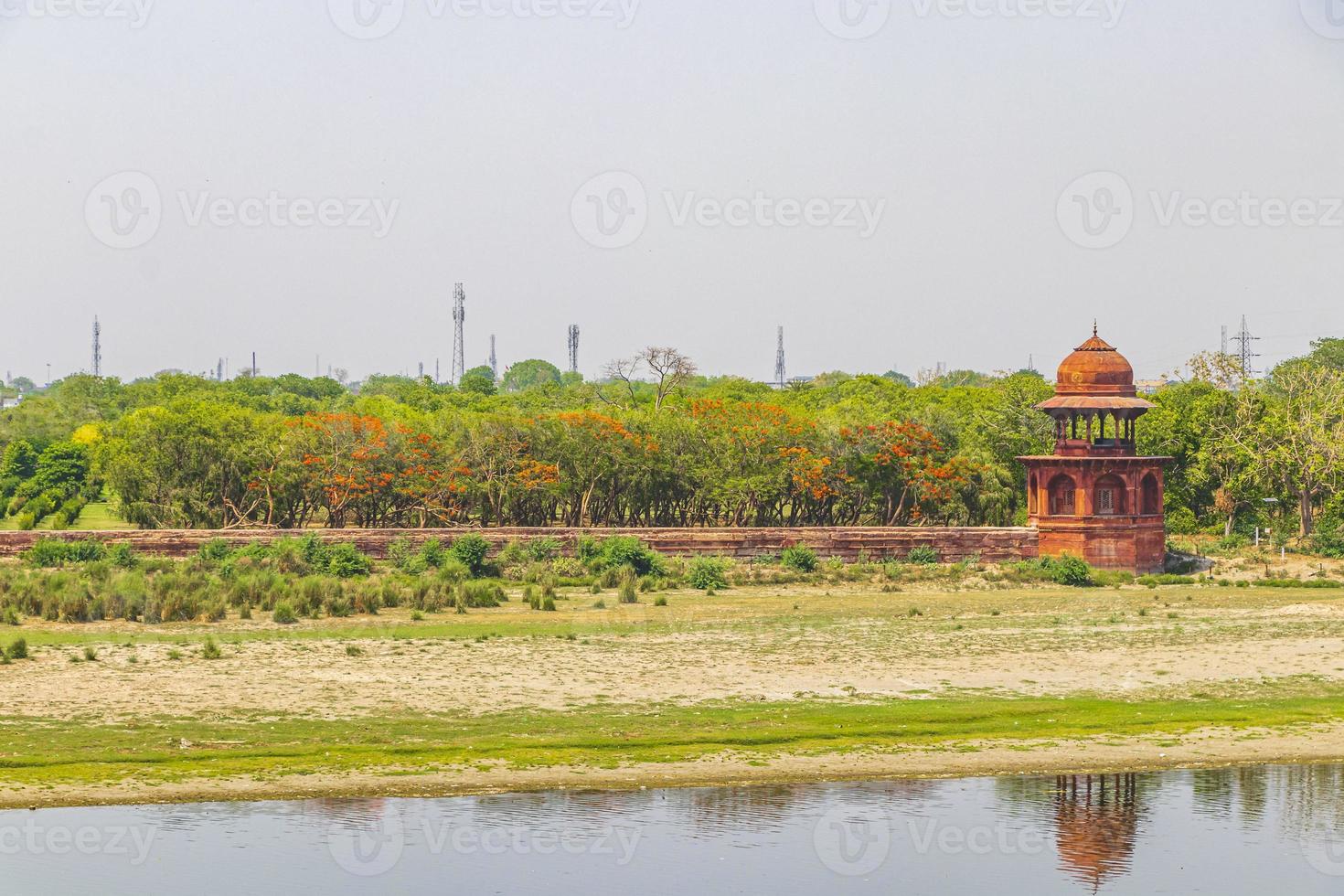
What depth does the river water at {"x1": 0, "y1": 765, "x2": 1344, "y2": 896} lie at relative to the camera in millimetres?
20859

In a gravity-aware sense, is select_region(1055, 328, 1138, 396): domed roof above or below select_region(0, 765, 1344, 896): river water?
above

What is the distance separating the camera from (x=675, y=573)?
4978 centimetres

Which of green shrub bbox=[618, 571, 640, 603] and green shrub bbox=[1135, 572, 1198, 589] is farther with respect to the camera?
green shrub bbox=[1135, 572, 1198, 589]

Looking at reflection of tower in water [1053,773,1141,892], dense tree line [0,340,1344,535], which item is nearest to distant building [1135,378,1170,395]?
dense tree line [0,340,1344,535]

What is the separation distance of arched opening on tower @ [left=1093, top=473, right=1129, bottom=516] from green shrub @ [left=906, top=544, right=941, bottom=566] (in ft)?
16.0

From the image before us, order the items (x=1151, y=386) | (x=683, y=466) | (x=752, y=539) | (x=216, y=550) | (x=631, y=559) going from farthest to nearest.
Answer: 1. (x=1151, y=386)
2. (x=683, y=466)
3. (x=752, y=539)
4. (x=216, y=550)
5. (x=631, y=559)

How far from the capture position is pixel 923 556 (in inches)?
2057

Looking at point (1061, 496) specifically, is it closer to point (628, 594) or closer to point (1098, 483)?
point (1098, 483)

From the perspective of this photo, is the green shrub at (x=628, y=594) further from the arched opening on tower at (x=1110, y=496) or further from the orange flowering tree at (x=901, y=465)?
the arched opening on tower at (x=1110, y=496)

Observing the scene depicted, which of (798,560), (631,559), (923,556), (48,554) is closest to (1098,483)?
(923,556)

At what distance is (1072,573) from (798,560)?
7.54m

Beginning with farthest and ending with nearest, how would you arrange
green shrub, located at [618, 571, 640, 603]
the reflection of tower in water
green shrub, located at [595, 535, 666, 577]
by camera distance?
green shrub, located at [595, 535, 666, 577], green shrub, located at [618, 571, 640, 603], the reflection of tower in water

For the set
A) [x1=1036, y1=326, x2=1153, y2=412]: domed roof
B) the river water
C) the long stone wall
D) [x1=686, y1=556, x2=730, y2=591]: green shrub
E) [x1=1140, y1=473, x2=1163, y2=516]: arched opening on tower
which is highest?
[x1=1036, y1=326, x2=1153, y2=412]: domed roof

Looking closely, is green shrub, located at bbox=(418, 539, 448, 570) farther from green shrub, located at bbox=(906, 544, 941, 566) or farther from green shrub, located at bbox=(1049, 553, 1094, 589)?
green shrub, located at bbox=(1049, 553, 1094, 589)
